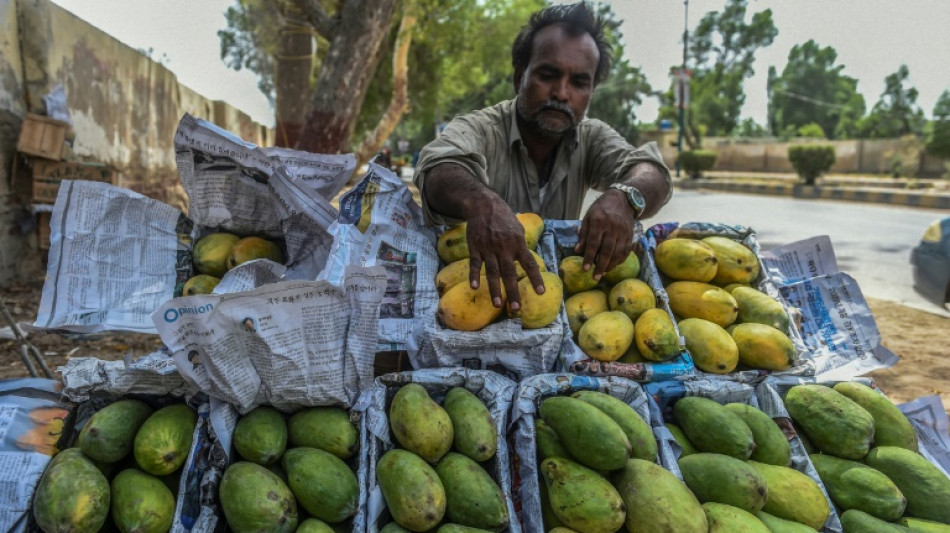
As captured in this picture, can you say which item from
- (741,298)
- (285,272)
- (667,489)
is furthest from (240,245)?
(741,298)

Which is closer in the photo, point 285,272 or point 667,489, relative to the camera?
point 667,489

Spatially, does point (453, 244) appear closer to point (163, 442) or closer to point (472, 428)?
point (472, 428)

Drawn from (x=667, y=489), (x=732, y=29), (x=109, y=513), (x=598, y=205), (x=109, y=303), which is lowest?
(x=109, y=513)

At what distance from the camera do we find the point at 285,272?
2.12 metres

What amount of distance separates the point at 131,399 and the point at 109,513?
0.33 m

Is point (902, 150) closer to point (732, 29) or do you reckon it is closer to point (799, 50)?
point (732, 29)

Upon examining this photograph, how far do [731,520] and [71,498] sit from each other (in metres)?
1.53

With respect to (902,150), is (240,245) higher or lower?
lower

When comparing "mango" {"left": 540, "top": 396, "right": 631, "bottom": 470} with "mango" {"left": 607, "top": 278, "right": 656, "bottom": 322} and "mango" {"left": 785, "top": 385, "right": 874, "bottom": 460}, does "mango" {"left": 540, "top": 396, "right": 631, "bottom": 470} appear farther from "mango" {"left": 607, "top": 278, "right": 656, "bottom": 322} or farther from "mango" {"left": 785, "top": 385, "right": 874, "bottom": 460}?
"mango" {"left": 785, "top": 385, "right": 874, "bottom": 460}

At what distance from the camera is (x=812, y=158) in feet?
53.1

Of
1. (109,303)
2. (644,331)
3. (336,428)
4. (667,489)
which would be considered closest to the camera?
(667,489)

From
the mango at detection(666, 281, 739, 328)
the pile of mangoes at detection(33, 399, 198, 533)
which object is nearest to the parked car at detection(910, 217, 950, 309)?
the mango at detection(666, 281, 739, 328)

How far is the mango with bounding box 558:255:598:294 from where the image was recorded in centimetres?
206

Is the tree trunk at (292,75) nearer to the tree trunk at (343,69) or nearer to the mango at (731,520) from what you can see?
the tree trunk at (343,69)
